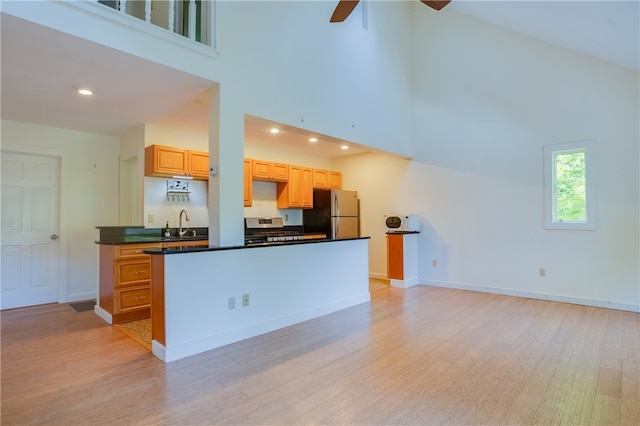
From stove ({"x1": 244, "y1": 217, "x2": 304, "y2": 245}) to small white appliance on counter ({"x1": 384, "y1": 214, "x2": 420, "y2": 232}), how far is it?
1.61 meters

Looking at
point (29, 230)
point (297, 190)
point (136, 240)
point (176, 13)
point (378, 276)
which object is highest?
point (176, 13)

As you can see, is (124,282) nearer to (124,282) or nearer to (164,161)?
(124,282)

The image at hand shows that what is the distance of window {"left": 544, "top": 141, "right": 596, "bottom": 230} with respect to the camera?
4258 millimetres

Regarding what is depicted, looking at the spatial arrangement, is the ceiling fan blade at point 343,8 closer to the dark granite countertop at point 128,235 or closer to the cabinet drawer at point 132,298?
the dark granite countertop at point 128,235

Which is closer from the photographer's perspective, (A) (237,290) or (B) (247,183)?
(A) (237,290)

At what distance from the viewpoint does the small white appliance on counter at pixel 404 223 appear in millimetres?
5727

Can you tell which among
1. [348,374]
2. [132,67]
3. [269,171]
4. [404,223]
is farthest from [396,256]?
[132,67]

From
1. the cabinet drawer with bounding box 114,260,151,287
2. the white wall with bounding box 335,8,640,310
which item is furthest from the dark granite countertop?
the white wall with bounding box 335,8,640,310

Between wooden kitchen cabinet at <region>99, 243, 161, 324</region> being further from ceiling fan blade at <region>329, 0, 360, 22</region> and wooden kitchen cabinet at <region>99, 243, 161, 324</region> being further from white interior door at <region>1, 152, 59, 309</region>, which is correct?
ceiling fan blade at <region>329, 0, 360, 22</region>

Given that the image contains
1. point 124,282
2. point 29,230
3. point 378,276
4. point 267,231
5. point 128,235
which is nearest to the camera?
point 124,282

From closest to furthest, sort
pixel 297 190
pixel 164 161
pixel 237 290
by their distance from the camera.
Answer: pixel 237 290, pixel 164 161, pixel 297 190

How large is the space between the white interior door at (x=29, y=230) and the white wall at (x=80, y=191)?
0.44 ft

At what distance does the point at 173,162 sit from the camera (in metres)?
4.48

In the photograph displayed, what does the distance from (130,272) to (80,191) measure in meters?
1.91
